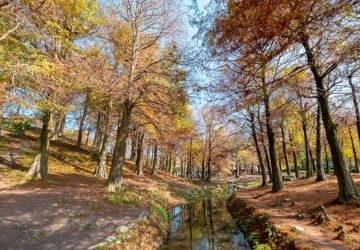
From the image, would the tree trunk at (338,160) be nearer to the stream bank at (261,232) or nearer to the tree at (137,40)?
the stream bank at (261,232)

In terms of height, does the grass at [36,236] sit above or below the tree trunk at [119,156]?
below

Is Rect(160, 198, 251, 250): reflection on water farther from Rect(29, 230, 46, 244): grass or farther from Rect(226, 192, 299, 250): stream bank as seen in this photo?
Rect(29, 230, 46, 244): grass

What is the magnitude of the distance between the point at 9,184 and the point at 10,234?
6.36m

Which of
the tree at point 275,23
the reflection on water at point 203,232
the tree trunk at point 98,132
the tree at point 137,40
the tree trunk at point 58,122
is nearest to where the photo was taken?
the tree at point 275,23

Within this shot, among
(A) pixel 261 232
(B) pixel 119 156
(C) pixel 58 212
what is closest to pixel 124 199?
(B) pixel 119 156

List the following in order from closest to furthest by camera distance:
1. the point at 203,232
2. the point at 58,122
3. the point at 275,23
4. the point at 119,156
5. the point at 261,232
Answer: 1. the point at 275,23
2. the point at 261,232
3. the point at 203,232
4. the point at 119,156
5. the point at 58,122

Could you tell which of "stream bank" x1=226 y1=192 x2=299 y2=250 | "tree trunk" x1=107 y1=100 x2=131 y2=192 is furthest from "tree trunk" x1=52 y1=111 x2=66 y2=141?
"stream bank" x1=226 y1=192 x2=299 y2=250

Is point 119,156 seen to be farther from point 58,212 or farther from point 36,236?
point 36,236

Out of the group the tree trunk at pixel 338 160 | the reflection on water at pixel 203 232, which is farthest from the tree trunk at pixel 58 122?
the tree trunk at pixel 338 160

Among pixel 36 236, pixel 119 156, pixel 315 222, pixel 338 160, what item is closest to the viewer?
pixel 36 236

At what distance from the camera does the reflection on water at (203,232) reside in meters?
6.96

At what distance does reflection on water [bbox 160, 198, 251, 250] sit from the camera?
6957 mm

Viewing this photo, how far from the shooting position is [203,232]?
8.51m

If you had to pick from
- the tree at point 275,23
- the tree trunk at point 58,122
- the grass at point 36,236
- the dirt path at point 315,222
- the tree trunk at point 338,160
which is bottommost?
the grass at point 36,236
